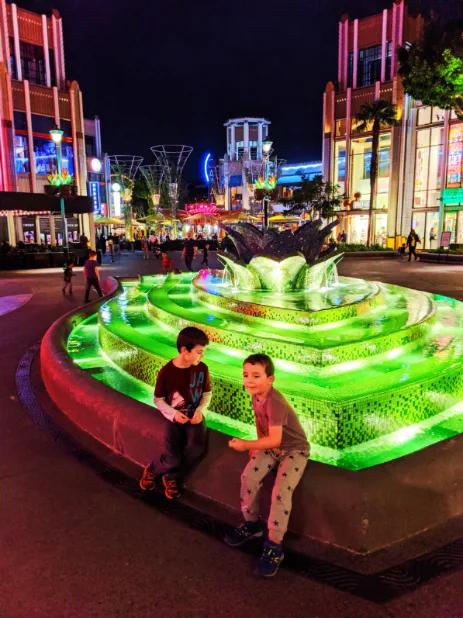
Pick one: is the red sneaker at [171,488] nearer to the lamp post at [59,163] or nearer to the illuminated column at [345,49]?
the lamp post at [59,163]

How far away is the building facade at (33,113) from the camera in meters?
33.2

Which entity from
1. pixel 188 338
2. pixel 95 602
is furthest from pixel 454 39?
pixel 95 602

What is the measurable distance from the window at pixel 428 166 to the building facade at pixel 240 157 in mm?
38772

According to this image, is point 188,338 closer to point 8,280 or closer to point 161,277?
point 161,277

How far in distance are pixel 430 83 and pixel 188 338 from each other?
23.5 m

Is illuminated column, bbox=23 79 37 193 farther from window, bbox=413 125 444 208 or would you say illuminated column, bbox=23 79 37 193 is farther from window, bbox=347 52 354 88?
window, bbox=413 125 444 208

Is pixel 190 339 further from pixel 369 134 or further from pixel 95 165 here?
pixel 95 165

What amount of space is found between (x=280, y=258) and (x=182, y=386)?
6223 mm

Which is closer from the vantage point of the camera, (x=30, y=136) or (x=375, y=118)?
(x=30, y=136)

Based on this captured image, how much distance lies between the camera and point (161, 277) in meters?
16.2

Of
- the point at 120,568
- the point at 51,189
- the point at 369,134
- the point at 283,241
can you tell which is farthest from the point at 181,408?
the point at 369,134

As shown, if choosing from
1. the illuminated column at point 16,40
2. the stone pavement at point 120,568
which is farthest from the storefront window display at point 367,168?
the stone pavement at point 120,568

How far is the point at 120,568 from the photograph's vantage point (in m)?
2.84

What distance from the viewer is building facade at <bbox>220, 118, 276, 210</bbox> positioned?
271 feet
